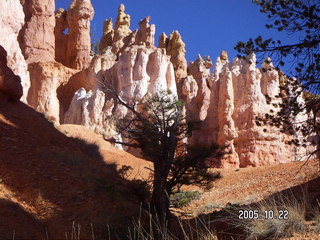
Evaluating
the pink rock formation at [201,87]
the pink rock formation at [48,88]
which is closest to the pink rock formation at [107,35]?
the pink rock formation at [201,87]

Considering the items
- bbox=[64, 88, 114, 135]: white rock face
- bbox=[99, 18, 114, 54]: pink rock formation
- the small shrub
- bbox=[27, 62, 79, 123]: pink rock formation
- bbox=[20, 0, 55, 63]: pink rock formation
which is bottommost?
the small shrub

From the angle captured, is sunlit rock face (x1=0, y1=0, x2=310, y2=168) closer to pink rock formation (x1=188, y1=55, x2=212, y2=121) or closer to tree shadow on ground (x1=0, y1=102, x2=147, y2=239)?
pink rock formation (x1=188, y1=55, x2=212, y2=121)

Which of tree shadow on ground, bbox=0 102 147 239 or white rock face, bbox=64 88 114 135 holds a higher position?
white rock face, bbox=64 88 114 135

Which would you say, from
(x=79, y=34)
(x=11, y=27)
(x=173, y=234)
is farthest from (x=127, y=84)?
(x=173, y=234)

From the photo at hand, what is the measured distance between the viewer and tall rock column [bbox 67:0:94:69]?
42.9 meters

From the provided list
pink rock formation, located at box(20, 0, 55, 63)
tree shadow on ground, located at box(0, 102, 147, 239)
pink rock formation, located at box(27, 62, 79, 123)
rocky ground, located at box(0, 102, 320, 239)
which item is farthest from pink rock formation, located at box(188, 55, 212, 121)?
tree shadow on ground, located at box(0, 102, 147, 239)

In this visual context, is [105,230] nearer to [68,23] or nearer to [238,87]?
[238,87]

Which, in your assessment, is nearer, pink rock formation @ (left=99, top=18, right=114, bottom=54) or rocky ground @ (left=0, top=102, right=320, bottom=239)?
rocky ground @ (left=0, top=102, right=320, bottom=239)

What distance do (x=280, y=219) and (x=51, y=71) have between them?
33698 millimetres

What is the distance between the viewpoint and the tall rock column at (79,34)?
4288 cm

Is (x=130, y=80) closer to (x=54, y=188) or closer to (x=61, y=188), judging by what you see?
(x=61, y=188)

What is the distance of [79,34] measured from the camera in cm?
4353

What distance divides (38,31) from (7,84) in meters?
25.9

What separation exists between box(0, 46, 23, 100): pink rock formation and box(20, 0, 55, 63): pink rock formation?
73.6 feet
